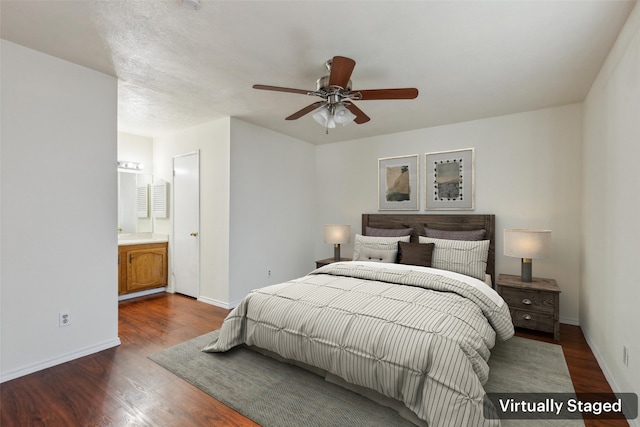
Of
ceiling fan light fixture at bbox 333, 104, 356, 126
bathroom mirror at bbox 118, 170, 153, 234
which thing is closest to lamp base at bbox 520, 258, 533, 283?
ceiling fan light fixture at bbox 333, 104, 356, 126

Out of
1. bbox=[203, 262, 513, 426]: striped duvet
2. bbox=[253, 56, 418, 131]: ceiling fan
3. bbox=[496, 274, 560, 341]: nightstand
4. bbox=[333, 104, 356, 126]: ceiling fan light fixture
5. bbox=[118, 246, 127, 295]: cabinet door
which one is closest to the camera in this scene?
bbox=[203, 262, 513, 426]: striped duvet

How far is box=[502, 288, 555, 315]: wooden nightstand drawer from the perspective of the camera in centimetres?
309

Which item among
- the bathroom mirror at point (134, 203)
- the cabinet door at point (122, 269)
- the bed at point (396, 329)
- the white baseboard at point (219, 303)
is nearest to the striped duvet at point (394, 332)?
the bed at point (396, 329)

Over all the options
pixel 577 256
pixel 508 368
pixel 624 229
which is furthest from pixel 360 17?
pixel 577 256

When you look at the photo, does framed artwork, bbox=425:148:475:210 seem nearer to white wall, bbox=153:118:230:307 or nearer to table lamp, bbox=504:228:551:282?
table lamp, bbox=504:228:551:282

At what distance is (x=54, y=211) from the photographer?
8.38ft

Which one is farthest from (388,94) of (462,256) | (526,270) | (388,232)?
(526,270)

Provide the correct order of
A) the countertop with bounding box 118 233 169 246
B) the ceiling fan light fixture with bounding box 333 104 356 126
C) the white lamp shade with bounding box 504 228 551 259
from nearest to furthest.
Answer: the ceiling fan light fixture with bounding box 333 104 356 126, the white lamp shade with bounding box 504 228 551 259, the countertop with bounding box 118 233 169 246

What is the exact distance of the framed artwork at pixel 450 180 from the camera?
13.4ft

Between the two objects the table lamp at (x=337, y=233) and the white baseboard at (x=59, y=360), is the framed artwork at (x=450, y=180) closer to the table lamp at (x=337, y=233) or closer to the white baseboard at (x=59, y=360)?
the table lamp at (x=337, y=233)

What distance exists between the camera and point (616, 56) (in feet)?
7.19

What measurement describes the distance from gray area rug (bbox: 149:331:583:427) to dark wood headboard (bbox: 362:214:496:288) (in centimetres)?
120

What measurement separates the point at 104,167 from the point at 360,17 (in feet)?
8.37

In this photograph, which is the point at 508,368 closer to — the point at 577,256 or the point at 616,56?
the point at 577,256
